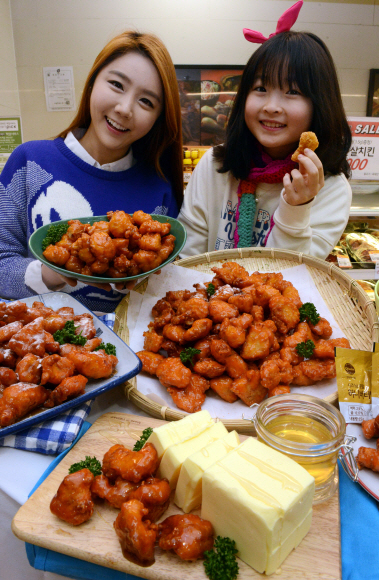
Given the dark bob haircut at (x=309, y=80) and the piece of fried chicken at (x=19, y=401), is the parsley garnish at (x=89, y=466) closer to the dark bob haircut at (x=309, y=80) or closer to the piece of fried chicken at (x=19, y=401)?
the piece of fried chicken at (x=19, y=401)

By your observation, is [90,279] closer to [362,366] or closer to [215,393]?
[215,393]

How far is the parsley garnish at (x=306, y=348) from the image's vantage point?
65.6 inches

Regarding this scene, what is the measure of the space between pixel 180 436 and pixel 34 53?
5.57m

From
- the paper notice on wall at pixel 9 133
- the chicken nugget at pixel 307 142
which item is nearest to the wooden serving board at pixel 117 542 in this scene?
the chicken nugget at pixel 307 142

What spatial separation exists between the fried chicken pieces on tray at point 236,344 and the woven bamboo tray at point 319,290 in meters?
0.13

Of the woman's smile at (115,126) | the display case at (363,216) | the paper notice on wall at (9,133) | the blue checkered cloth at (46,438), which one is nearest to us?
the blue checkered cloth at (46,438)

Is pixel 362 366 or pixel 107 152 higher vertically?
pixel 107 152

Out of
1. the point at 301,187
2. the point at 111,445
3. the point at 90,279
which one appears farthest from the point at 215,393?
the point at 301,187

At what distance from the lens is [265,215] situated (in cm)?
271

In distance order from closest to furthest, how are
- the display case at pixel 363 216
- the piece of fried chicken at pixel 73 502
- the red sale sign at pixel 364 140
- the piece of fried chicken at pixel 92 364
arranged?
the piece of fried chicken at pixel 73 502 → the piece of fried chicken at pixel 92 364 → the red sale sign at pixel 364 140 → the display case at pixel 363 216

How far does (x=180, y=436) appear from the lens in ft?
3.75

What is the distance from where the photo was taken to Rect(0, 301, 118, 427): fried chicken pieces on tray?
4.25 feet

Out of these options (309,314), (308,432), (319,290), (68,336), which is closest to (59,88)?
(319,290)

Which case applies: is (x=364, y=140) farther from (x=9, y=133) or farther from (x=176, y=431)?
(x=9, y=133)
